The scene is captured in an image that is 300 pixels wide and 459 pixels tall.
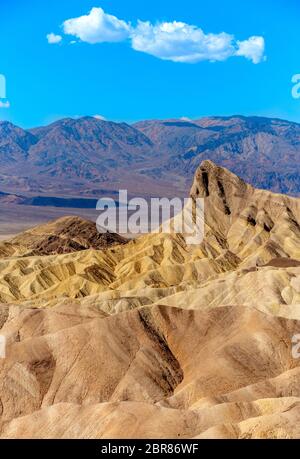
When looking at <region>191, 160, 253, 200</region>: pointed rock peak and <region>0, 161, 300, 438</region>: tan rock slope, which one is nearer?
<region>0, 161, 300, 438</region>: tan rock slope

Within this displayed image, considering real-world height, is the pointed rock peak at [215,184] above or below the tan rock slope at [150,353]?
above

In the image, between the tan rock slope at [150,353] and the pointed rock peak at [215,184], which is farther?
the pointed rock peak at [215,184]

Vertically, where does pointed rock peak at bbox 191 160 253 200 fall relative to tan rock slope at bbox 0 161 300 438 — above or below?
above

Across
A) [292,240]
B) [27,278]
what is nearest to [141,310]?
[27,278]

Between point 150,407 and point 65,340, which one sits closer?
point 150,407

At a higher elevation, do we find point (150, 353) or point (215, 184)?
point (215, 184)

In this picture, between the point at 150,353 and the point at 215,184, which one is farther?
the point at 215,184
